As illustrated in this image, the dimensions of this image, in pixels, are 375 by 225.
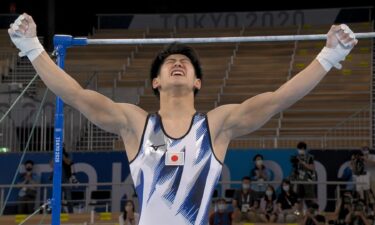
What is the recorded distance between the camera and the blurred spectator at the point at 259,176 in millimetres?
12961

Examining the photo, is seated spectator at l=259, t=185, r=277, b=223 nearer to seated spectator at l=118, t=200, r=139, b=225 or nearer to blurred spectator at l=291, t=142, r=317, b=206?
blurred spectator at l=291, t=142, r=317, b=206

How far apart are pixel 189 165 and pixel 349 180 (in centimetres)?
1029

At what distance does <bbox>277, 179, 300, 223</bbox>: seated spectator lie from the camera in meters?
12.4

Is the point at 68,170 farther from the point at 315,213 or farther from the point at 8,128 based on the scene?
the point at 315,213

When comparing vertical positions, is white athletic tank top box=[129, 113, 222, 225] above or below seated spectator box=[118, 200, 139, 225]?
above

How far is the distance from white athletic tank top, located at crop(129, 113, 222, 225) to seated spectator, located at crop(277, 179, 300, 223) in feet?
29.0

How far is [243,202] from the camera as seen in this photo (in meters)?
12.6

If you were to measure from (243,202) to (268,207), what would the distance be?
1.39 feet

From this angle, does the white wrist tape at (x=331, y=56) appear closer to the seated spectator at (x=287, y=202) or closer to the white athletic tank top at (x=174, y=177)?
the white athletic tank top at (x=174, y=177)

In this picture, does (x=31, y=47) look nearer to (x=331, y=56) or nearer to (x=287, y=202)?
(x=331, y=56)

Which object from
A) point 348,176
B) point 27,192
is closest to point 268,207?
point 348,176

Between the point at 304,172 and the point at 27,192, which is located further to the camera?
the point at 27,192

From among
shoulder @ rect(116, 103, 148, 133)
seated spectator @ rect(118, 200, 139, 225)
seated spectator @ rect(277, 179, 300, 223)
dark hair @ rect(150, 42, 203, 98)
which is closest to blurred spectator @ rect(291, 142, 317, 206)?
seated spectator @ rect(277, 179, 300, 223)

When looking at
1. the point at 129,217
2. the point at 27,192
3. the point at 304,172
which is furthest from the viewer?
the point at 27,192
